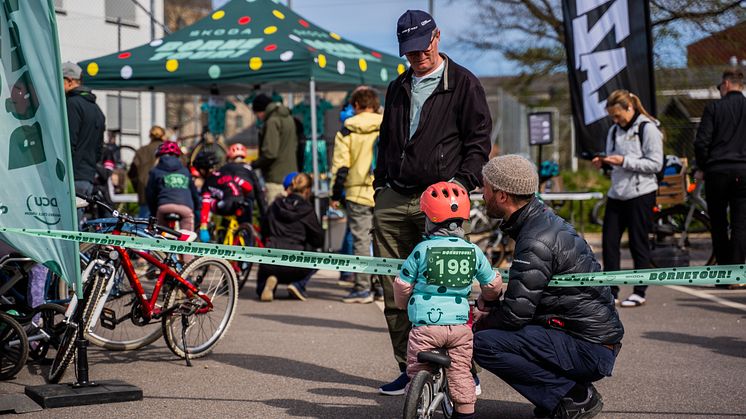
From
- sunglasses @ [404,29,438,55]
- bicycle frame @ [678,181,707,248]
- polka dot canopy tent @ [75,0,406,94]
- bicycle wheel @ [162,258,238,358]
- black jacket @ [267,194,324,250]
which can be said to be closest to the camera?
sunglasses @ [404,29,438,55]

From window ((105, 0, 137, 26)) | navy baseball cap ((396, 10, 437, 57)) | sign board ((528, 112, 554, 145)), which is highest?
window ((105, 0, 137, 26))

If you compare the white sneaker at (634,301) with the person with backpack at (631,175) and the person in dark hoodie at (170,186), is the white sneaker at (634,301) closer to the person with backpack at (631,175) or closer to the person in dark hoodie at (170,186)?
the person with backpack at (631,175)

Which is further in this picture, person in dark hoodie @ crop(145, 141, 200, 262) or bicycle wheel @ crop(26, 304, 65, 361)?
person in dark hoodie @ crop(145, 141, 200, 262)

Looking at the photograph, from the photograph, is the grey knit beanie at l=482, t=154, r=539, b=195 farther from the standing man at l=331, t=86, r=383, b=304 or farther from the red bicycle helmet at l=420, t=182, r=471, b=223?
the standing man at l=331, t=86, r=383, b=304

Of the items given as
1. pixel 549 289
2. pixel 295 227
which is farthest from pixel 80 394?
pixel 295 227

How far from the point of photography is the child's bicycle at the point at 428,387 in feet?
14.4

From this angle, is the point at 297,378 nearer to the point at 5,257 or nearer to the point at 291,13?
the point at 5,257

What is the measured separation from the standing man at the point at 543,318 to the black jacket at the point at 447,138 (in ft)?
2.22

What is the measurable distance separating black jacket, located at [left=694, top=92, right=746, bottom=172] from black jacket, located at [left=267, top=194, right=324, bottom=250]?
3.95 meters

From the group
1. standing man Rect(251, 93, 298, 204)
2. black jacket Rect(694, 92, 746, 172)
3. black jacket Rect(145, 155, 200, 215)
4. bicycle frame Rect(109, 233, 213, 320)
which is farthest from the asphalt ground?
standing man Rect(251, 93, 298, 204)

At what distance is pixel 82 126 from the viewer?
8.80 meters

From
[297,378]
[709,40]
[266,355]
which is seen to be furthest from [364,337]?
[709,40]

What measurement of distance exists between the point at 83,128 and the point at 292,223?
2.79m

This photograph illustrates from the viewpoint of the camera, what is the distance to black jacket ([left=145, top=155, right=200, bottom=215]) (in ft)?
33.9
